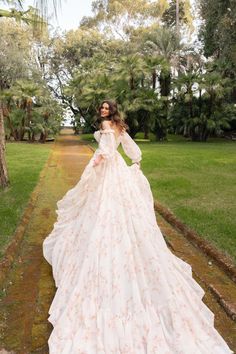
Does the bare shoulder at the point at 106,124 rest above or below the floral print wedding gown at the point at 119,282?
above

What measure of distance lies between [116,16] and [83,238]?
159ft

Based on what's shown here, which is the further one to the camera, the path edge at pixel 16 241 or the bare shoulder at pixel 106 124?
the path edge at pixel 16 241

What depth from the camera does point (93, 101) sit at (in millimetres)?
29703

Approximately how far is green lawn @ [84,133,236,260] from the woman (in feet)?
6.18

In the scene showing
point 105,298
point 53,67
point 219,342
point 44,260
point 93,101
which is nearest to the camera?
point 219,342

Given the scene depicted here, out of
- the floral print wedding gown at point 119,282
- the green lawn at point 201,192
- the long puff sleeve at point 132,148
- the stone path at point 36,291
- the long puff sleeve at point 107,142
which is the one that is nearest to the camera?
the floral print wedding gown at point 119,282

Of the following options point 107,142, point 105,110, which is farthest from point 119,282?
point 105,110

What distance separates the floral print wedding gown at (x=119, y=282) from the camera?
3.13m

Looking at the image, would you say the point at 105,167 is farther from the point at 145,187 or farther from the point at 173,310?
the point at 173,310

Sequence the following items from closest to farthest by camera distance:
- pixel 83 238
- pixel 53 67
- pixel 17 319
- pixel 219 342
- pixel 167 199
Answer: pixel 219 342, pixel 17 319, pixel 83 238, pixel 167 199, pixel 53 67

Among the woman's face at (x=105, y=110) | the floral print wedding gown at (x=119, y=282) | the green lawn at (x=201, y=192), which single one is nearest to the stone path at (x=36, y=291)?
the floral print wedding gown at (x=119, y=282)

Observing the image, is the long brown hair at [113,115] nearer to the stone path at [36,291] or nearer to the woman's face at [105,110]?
the woman's face at [105,110]

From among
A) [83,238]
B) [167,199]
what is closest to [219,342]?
[83,238]

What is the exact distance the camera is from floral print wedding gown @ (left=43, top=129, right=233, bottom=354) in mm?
3127
